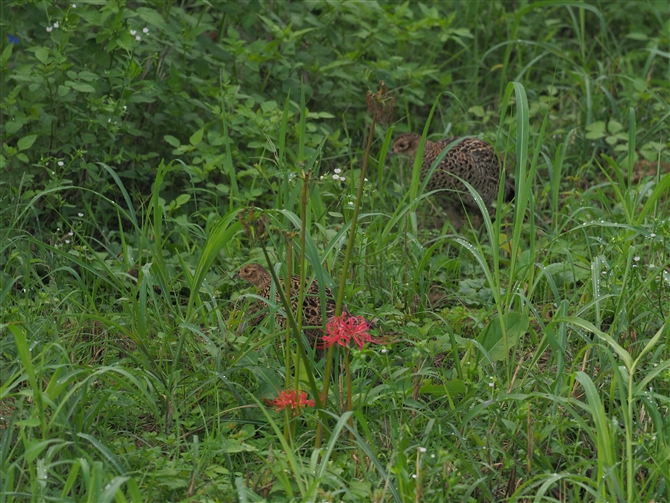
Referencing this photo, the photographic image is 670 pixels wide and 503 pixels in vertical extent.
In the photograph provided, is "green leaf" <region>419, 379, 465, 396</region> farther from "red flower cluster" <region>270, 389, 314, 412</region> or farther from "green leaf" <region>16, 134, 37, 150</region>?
"green leaf" <region>16, 134, 37, 150</region>

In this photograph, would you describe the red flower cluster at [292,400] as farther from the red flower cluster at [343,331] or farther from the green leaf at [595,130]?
the green leaf at [595,130]

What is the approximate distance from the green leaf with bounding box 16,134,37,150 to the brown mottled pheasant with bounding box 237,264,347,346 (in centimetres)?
149

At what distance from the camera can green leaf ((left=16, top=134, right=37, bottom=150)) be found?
219 inches

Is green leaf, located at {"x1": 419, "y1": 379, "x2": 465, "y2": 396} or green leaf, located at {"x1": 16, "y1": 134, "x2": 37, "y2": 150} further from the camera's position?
green leaf, located at {"x1": 16, "y1": 134, "x2": 37, "y2": 150}

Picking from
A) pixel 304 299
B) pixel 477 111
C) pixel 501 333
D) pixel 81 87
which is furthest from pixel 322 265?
pixel 477 111

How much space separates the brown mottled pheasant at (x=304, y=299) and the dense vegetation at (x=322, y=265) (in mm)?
120

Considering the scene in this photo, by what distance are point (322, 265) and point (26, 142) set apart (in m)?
2.07

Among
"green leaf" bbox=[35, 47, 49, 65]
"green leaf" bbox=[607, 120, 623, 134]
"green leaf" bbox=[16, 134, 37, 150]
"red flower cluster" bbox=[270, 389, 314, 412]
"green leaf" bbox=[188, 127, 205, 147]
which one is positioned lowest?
"green leaf" bbox=[607, 120, 623, 134]

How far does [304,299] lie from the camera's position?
15.5ft

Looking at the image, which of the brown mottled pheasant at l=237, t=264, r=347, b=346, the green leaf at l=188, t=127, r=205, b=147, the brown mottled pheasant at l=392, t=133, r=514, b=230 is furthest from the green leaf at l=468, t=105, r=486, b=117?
the brown mottled pheasant at l=237, t=264, r=347, b=346

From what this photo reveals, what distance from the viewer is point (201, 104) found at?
246 inches

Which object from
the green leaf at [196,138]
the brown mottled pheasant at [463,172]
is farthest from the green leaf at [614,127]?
the green leaf at [196,138]

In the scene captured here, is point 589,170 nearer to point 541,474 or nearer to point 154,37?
point 154,37

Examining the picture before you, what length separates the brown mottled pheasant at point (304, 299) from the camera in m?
4.56
